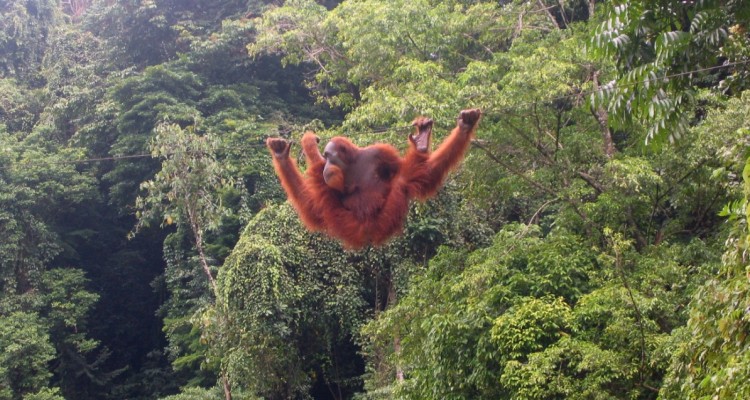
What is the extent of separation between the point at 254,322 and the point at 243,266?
70 cm

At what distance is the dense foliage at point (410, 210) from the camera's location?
4.58 meters

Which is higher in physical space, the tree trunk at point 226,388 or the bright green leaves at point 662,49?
the bright green leaves at point 662,49

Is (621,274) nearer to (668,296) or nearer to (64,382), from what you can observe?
(668,296)

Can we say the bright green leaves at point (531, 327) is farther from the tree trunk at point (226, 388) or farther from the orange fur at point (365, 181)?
the tree trunk at point (226, 388)

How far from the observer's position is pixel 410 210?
9516 millimetres

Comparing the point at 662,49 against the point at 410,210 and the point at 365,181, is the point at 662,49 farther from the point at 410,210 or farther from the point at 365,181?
the point at 410,210

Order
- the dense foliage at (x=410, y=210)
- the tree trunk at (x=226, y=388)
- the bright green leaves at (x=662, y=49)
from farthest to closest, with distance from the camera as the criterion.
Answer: the tree trunk at (x=226, y=388), the dense foliage at (x=410, y=210), the bright green leaves at (x=662, y=49)

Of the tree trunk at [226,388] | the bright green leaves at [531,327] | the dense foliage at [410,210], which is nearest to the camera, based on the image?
the dense foliage at [410,210]

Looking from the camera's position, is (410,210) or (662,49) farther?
(410,210)

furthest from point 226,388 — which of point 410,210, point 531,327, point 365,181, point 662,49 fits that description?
point 662,49

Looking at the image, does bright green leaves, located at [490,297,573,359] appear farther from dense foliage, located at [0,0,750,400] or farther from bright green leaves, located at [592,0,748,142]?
bright green leaves, located at [592,0,748,142]

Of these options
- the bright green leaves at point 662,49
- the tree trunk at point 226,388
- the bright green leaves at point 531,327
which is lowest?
the tree trunk at point 226,388

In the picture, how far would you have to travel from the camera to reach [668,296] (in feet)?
18.6

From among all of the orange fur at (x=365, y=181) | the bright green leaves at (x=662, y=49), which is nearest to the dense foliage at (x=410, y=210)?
the bright green leaves at (x=662, y=49)
